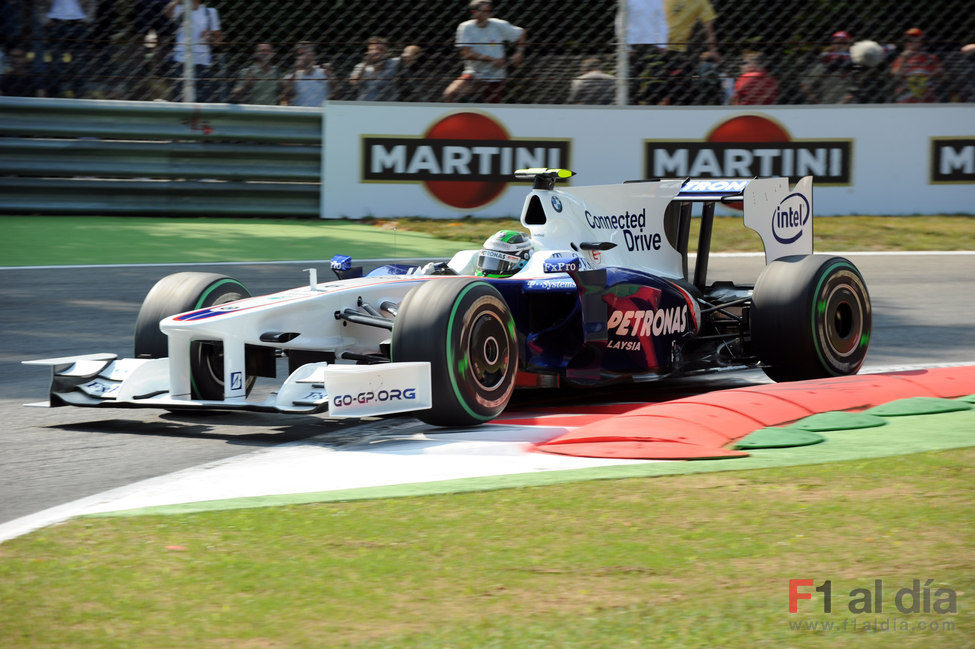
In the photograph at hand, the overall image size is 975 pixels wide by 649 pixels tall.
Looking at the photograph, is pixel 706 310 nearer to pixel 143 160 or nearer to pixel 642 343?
pixel 642 343

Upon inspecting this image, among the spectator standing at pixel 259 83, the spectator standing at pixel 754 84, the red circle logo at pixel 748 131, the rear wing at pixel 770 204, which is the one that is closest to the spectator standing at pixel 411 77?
the spectator standing at pixel 259 83

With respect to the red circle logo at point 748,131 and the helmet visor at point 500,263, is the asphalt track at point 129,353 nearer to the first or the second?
the helmet visor at point 500,263

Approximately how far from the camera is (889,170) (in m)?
14.0

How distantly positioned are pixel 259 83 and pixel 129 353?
589 cm

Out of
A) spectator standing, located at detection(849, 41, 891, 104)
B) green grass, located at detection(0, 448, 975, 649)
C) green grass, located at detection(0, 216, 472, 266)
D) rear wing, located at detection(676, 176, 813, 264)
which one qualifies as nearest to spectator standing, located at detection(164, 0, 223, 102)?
green grass, located at detection(0, 216, 472, 266)

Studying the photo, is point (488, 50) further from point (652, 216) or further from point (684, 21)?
point (652, 216)

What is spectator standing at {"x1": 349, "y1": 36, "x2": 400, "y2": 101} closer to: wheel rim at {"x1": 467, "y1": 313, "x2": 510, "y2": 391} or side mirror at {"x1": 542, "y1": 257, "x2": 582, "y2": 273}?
side mirror at {"x1": 542, "y1": 257, "x2": 582, "y2": 273}

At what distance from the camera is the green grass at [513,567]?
11.5 feet

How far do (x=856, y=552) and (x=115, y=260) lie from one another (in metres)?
8.93

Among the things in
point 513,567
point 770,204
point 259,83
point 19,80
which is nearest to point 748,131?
point 259,83

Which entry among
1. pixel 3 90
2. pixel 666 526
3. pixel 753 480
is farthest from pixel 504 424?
pixel 3 90

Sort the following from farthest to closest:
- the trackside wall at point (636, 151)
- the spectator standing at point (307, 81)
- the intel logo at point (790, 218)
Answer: the spectator standing at point (307, 81)
the trackside wall at point (636, 151)
the intel logo at point (790, 218)

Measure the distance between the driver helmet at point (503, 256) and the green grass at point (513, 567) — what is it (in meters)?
2.20

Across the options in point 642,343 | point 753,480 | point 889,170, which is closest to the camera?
point 753,480
